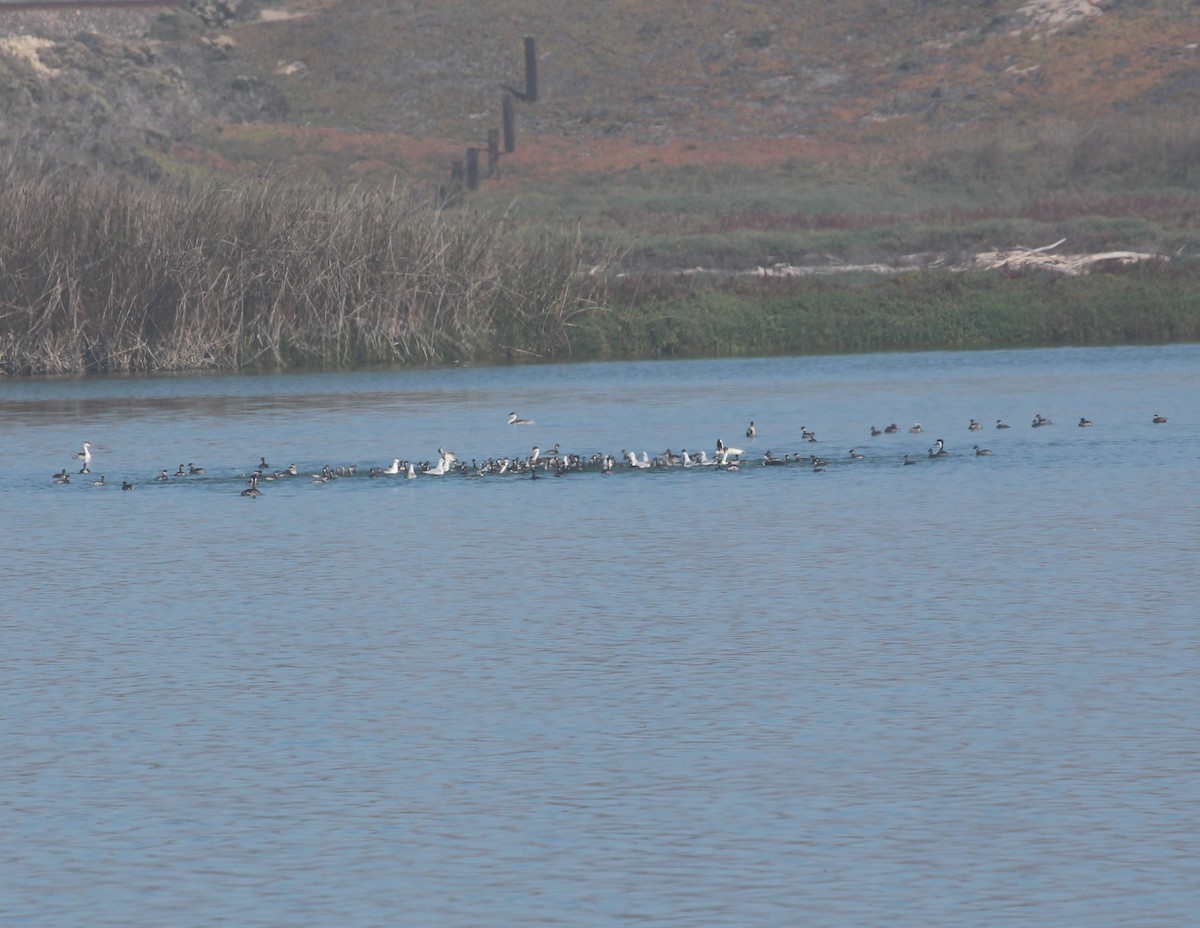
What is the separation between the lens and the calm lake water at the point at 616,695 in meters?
10.6

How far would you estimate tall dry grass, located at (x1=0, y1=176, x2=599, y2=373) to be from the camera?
43531mm

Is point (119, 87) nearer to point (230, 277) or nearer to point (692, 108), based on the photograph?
point (692, 108)

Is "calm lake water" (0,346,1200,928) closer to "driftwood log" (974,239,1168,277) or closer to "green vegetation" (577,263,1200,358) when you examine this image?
"green vegetation" (577,263,1200,358)

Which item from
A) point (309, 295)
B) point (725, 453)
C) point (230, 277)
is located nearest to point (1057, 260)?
point (309, 295)

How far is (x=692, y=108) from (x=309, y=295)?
64.3 meters

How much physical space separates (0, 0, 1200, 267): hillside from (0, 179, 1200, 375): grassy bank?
1306cm

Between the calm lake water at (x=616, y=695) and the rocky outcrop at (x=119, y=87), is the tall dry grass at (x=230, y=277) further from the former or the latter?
the rocky outcrop at (x=119, y=87)

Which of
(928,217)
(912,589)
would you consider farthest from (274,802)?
(928,217)

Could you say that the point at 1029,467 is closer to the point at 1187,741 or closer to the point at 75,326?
the point at 1187,741

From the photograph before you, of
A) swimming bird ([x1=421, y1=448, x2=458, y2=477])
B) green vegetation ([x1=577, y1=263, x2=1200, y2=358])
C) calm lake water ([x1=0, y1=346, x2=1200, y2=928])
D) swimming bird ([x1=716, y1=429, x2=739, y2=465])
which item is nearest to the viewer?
calm lake water ([x1=0, y1=346, x2=1200, y2=928])

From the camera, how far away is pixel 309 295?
145 feet

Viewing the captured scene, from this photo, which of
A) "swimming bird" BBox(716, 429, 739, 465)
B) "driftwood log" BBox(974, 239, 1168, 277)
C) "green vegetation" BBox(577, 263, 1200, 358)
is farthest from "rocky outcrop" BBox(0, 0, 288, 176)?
"swimming bird" BBox(716, 429, 739, 465)

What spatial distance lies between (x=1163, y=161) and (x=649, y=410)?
48.4 metres

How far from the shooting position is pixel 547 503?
2630 cm
